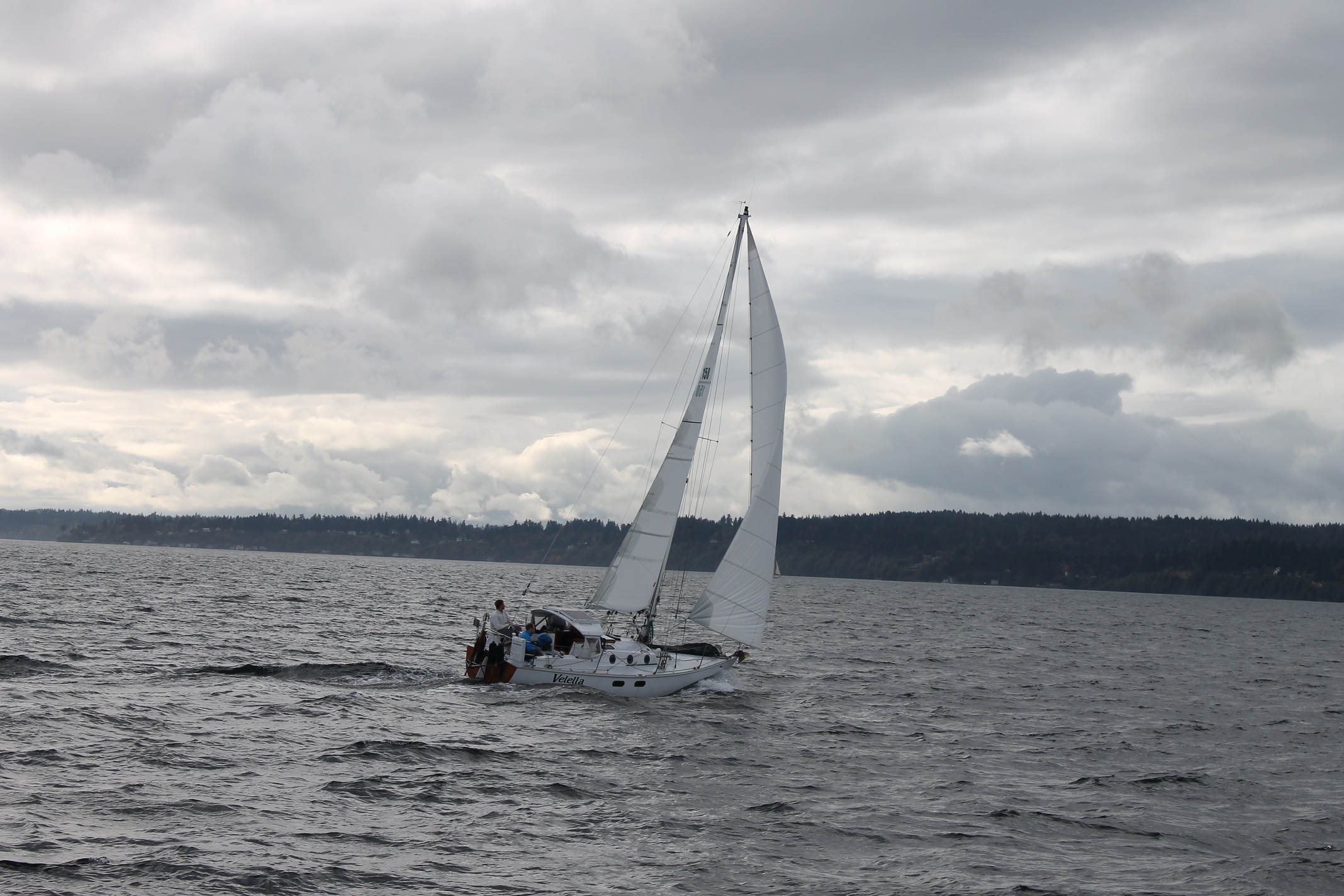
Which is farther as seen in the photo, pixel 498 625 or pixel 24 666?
pixel 498 625

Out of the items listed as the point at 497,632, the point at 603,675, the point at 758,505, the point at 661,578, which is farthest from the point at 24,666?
the point at 758,505

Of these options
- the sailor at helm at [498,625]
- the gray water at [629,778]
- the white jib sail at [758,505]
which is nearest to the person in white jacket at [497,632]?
the sailor at helm at [498,625]

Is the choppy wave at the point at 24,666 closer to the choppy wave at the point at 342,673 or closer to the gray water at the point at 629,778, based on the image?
the gray water at the point at 629,778

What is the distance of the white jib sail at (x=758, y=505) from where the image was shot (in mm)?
28609

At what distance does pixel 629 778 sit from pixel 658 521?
1158 cm

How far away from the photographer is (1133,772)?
22.5 metres

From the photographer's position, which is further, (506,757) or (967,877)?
(506,757)

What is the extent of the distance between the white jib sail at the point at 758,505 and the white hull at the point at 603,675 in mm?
1895

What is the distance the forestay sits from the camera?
30578mm

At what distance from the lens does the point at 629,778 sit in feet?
65.0

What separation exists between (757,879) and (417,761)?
836 cm

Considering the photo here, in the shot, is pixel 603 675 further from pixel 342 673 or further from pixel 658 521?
pixel 342 673

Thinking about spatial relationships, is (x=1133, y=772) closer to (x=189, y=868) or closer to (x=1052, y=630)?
(x=189, y=868)

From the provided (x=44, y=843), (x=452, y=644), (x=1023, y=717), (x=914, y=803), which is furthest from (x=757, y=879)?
(x=452, y=644)
